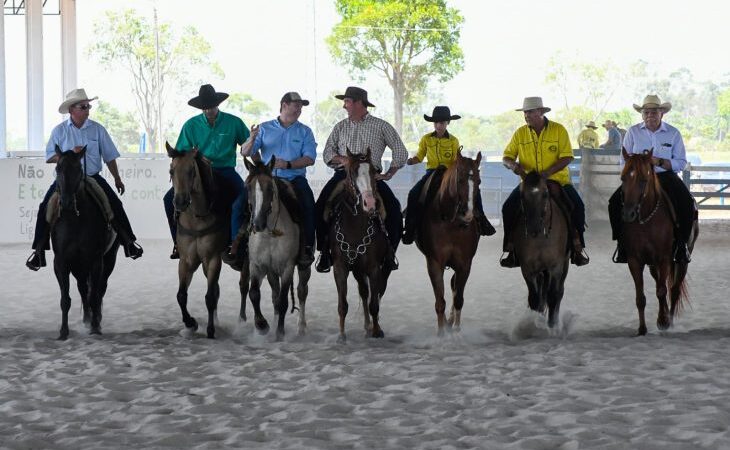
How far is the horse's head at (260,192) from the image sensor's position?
289 inches

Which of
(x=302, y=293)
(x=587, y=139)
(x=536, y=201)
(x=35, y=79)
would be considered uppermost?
(x=35, y=79)

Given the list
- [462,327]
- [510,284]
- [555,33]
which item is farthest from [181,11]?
[462,327]

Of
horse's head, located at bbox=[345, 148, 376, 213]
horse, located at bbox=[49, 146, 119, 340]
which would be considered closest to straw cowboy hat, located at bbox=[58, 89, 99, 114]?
horse, located at bbox=[49, 146, 119, 340]

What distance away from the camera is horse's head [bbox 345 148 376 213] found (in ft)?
23.9

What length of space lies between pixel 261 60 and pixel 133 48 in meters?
5.92

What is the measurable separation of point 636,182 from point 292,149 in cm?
261

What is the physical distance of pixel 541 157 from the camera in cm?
815

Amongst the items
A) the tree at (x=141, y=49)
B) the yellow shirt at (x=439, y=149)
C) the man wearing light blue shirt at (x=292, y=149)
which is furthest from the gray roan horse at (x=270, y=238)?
the tree at (x=141, y=49)

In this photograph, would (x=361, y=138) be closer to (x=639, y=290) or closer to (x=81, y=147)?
(x=81, y=147)

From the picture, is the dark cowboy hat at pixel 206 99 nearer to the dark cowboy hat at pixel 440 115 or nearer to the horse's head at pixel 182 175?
the horse's head at pixel 182 175

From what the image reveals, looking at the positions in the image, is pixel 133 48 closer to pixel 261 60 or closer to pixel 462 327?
pixel 261 60

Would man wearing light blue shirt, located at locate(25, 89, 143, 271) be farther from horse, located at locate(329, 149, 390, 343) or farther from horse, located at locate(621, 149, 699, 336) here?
horse, located at locate(621, 149, 699, 336)

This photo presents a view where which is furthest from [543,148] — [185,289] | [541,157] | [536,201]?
[185,289]

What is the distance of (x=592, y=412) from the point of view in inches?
211
